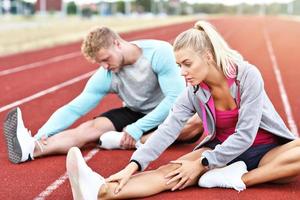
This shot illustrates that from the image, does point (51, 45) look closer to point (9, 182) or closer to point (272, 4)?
point (9, 182)

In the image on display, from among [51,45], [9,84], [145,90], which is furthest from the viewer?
[51,45]

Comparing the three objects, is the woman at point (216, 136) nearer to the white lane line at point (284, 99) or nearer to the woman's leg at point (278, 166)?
the woman's leg at point (278, 166)

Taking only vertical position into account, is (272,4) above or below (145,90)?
below

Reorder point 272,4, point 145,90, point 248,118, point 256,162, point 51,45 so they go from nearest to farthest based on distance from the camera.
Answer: point 248,118 → point 256,162 → point 145,90 → point 51,45 → point 272,4

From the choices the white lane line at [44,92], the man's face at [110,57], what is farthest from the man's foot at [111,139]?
the white lane line at [44,92]

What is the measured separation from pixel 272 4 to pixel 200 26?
99.5 metres

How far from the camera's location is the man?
5.60 meters

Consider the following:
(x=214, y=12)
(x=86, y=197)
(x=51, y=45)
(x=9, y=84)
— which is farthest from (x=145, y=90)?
(x=214, y=12)

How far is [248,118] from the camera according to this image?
13.6 ft

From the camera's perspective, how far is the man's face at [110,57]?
204 inches

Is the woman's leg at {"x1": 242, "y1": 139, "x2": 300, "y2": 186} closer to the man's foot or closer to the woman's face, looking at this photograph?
the woman's face

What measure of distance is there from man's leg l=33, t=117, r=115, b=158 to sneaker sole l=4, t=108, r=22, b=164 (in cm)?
18

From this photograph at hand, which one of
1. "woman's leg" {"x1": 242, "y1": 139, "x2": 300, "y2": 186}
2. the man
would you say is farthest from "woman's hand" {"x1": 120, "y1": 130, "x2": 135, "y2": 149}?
"woman's leg" {"x1": 242, "y1": 139, "x2": 300, "y2": 186}

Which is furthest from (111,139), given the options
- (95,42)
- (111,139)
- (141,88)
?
(95,42)
